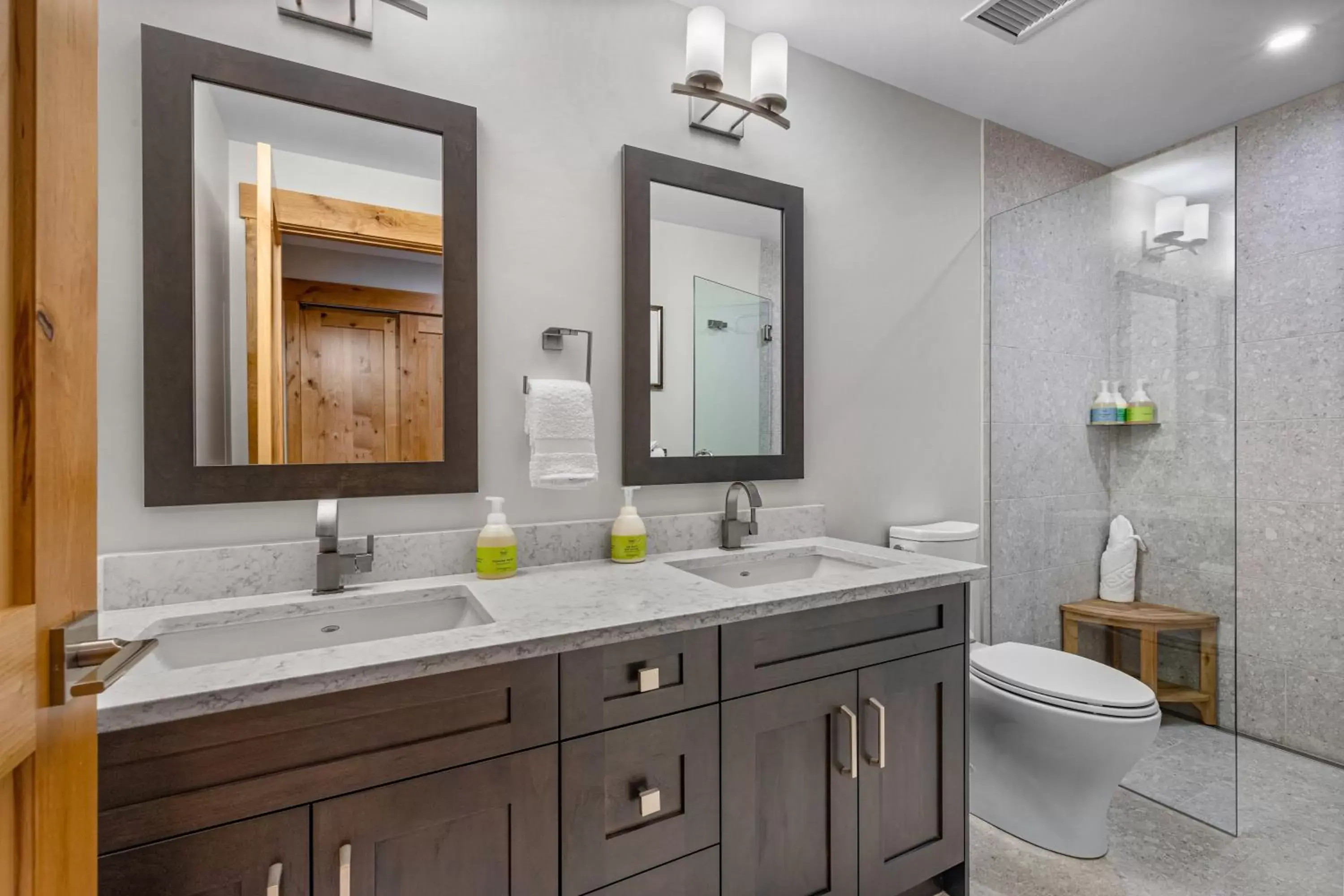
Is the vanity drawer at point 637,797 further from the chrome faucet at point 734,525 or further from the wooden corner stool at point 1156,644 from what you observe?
the wooden corner stool at point 1156,644

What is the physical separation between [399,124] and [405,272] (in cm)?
33

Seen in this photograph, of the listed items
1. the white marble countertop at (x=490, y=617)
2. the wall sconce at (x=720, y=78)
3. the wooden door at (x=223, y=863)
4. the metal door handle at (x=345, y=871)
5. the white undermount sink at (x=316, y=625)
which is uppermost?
the wall sconce at (x=720, y=78)

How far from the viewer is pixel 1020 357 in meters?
2.49

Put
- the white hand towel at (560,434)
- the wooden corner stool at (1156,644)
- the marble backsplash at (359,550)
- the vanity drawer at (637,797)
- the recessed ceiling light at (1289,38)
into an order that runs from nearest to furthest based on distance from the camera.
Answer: the vanity drawer at (637,797) < the marble backsplash at (359,550) < the white hand towel at (560,434) < the recessed ceiling light at (1289,38) < the wooden corner stool at (1156,644)

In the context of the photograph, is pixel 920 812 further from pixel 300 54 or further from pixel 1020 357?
pixel 300 54

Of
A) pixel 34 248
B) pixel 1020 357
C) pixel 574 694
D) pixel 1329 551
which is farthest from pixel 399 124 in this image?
pixel 1329 551

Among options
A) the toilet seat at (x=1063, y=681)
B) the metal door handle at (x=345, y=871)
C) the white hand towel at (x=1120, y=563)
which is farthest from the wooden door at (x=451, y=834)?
the white hand towel at (x=1120, y=563)

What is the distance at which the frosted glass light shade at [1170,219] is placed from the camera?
210cm

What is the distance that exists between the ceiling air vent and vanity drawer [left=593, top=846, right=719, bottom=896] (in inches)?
87.9

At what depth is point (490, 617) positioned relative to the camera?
1.17m

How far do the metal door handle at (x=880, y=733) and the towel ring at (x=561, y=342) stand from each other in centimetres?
100

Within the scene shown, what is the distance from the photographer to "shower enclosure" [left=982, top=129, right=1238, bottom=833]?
80.7 inches

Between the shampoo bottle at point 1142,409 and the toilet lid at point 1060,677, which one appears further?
the shampoo bottle at point 1142,409

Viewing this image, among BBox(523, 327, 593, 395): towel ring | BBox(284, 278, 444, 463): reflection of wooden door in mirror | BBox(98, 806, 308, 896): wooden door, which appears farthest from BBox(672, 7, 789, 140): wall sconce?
BBox(98, 806, 308, 896): wooden door
